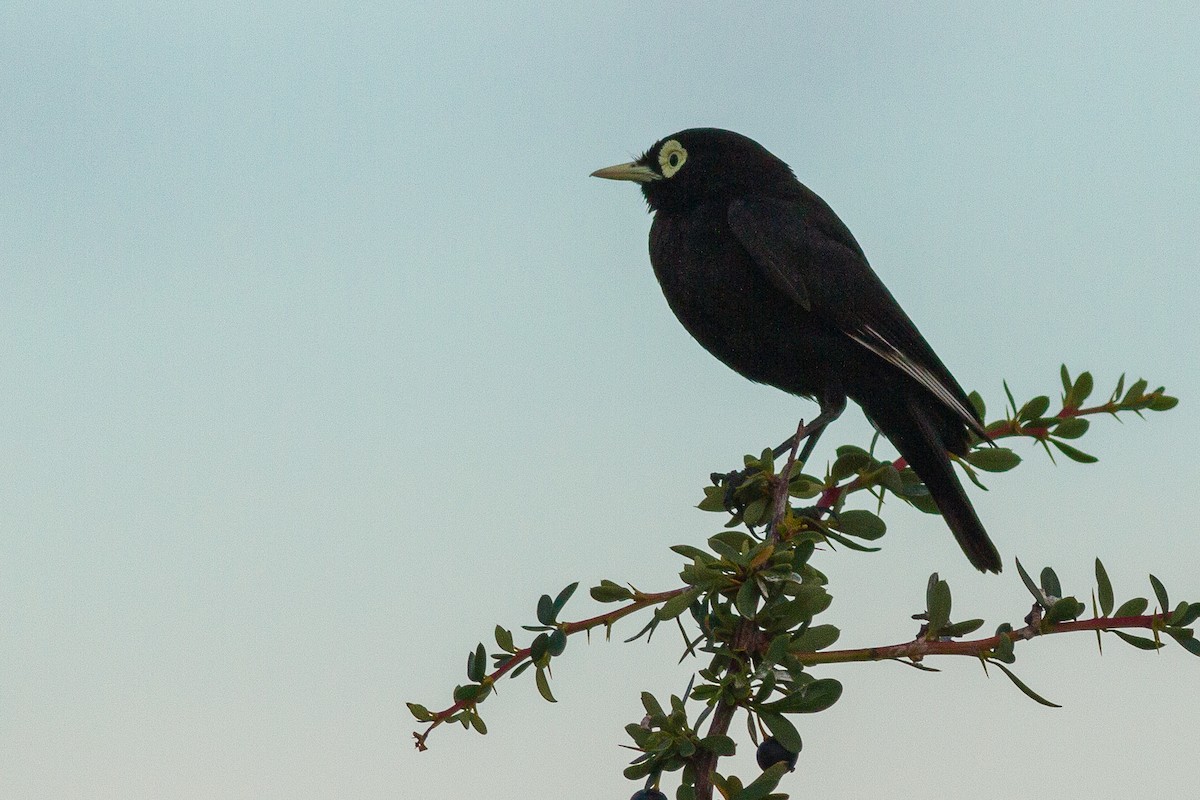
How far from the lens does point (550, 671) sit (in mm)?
2051

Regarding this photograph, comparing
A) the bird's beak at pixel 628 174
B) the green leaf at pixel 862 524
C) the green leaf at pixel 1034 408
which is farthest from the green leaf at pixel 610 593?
the bird's beak at pixel 628 174

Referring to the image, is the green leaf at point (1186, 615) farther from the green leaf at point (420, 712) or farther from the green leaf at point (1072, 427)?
the green leaf at point (420, 712)

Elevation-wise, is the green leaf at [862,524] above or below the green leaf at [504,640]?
above

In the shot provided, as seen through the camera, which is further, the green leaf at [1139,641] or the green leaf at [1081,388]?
the green leaf at [1081,388]

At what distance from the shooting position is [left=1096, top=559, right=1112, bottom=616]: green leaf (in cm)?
197

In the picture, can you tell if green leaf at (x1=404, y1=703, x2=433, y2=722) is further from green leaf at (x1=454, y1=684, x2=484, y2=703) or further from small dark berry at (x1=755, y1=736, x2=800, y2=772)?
small dark berry at (x1=755, y1=736, x2=800, y2=772)

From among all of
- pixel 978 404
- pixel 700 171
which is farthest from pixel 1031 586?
pixel 700 171

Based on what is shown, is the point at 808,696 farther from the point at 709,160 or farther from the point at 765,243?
the point at 709,160

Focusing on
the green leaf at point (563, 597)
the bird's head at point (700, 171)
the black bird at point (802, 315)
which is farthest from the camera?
the bird's head at point (700, 171)

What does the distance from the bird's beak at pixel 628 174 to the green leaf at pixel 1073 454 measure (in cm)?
249

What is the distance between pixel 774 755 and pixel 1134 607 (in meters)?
0.64

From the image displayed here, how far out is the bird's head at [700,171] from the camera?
Answer: 460cm

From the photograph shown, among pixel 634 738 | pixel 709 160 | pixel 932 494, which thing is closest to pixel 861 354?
pixel 932 494

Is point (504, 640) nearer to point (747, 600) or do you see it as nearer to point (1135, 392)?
point (747, 600)
